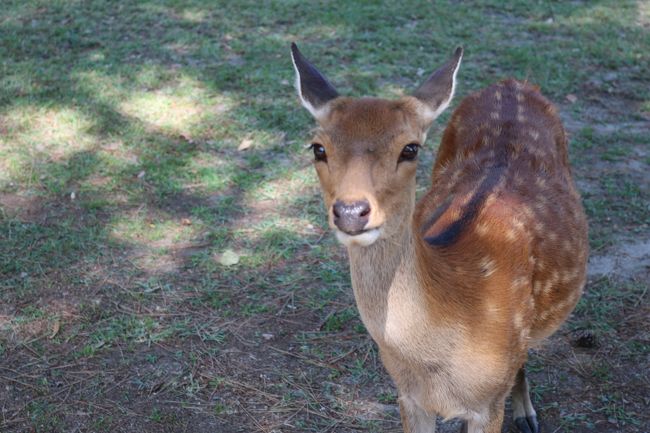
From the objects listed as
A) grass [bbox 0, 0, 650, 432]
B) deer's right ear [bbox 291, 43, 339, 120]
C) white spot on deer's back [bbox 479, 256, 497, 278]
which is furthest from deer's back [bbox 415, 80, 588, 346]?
grass [bbox 0, 0, 650, 432]

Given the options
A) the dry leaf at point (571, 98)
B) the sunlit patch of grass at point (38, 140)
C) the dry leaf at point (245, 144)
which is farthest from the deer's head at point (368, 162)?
the dry leaf at point (571, 98)

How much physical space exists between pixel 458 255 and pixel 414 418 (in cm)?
63

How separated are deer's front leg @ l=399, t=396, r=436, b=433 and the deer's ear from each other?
3.31 ft

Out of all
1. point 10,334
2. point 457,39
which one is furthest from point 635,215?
point 10,334

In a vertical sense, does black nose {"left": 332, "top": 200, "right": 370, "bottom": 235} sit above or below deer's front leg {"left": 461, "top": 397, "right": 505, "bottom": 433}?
above

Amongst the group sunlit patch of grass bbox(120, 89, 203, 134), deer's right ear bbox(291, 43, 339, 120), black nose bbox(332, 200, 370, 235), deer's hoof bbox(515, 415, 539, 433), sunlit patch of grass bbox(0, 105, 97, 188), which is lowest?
sunlit patch of grass bbox(120, 89, 203, 134)

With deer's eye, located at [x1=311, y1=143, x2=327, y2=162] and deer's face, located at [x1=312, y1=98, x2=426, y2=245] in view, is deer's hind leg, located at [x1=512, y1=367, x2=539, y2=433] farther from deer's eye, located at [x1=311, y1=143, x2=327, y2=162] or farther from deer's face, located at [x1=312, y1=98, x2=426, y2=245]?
deer's eye, located at [x1=311, y1=143, x2=327, y2=162]

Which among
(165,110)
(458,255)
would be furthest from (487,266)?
(165,110)

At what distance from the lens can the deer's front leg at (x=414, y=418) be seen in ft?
9.68

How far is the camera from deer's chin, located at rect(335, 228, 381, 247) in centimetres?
234

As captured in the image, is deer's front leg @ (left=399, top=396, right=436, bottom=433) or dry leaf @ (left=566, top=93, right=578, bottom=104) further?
dry leaf @ (left=566, top=93, right=578, bottom=104)

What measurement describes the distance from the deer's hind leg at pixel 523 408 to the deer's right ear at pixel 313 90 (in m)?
1.54

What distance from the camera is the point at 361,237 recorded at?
7.70 ft

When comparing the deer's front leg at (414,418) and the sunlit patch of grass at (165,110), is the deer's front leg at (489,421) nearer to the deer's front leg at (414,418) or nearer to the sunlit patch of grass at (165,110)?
the deer's front leg at (414,418)
